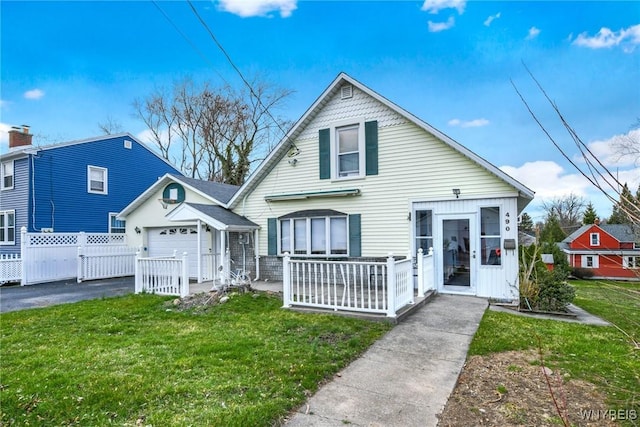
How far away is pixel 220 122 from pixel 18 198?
557 inches

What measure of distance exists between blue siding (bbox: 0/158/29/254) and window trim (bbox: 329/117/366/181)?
Result: 568 inches

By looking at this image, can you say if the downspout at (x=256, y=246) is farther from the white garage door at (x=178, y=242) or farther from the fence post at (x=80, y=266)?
the fence post at (x=80, y=266)

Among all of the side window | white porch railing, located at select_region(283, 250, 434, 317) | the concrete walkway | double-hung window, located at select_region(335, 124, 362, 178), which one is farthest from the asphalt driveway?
the side window

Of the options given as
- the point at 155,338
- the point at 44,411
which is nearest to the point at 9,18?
the point at 155,338

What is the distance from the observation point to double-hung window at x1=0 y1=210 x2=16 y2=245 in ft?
53.8

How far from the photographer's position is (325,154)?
1094 cm

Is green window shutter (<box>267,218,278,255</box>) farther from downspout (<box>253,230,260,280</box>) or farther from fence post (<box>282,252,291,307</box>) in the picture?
fence post (<box>282,252,291,307</box>)

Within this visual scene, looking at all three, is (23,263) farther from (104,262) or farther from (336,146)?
(336,146)

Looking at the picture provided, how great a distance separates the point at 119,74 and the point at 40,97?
3586 mm

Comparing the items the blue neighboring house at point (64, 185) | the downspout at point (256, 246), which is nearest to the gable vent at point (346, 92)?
the downspout at point (256, 246)

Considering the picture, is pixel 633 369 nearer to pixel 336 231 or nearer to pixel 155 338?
pixel 155 338

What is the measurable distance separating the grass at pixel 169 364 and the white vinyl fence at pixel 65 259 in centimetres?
635

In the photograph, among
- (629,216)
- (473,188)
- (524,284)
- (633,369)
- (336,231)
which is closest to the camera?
(629,216)

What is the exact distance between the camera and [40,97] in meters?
14.4
